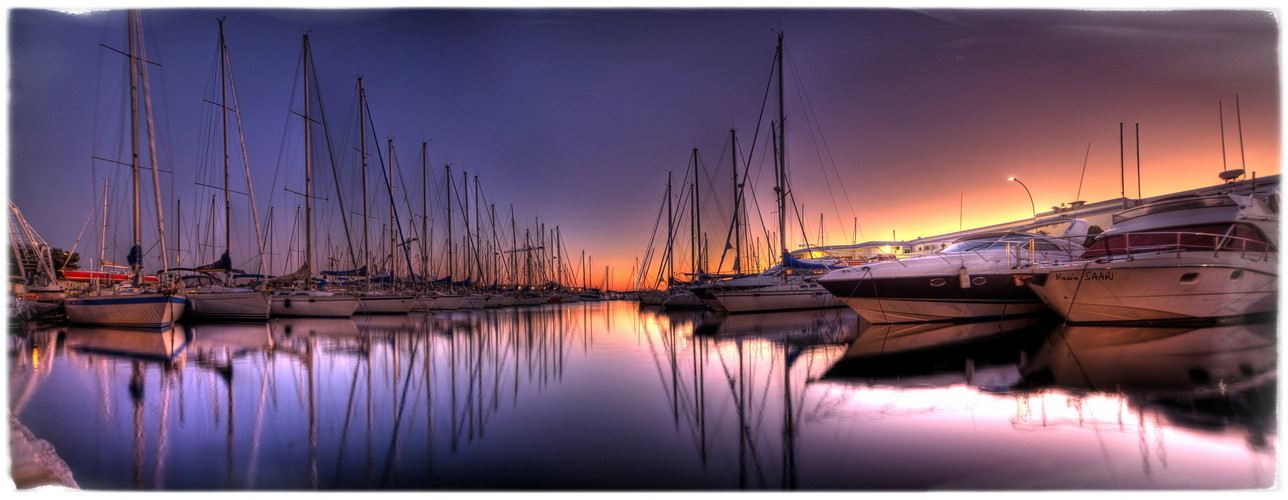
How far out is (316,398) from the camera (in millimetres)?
6605

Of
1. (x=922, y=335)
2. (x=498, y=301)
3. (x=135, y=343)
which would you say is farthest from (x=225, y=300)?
(x=922, y=335)

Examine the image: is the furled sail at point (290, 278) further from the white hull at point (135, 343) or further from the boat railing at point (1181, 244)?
the boat railing at point (1181, 244)

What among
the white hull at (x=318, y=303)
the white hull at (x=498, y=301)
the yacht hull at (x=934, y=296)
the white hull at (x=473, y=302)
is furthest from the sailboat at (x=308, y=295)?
the yacht hull at (x=934, y=296)

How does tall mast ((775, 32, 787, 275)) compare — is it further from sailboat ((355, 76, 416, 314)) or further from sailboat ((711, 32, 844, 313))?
sailboat ((355, 76, 416, 314))

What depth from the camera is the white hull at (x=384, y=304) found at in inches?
1094

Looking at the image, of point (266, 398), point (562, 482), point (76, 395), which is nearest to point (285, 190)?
point (76, 395)

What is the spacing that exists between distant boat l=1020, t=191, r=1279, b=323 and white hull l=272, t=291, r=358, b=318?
25552 mm

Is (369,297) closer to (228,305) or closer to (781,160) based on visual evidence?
(228,305)

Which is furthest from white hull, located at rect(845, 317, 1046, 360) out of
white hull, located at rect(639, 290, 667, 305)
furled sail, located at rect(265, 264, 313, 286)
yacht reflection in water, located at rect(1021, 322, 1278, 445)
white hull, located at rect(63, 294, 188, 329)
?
white hull, located at rect(639, 290, 667, 305)

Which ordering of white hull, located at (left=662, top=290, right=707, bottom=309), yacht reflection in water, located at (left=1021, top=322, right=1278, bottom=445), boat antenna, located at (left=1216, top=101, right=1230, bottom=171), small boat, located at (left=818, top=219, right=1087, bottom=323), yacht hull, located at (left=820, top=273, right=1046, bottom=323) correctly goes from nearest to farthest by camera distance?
A: yacht reflection in water, located at (left=1021, top=322, right=1278, bottom=445) < boat antenna, located at (left=1216, top=101, right=1230, bottom=171) < small boat, located at (left=818, top=219, right=1087, bottom=323) < yacht hull, located at (left=820, top=273, right=1046, bottom=323) < white hull, located at (left=662, top=290, right=707, bottom=309)

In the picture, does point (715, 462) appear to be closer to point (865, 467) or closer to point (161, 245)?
point (865, 467)

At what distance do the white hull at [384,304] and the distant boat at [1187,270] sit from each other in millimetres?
26073

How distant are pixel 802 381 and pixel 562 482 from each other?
14.9ft

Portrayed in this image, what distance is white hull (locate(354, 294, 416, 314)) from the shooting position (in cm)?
2778
